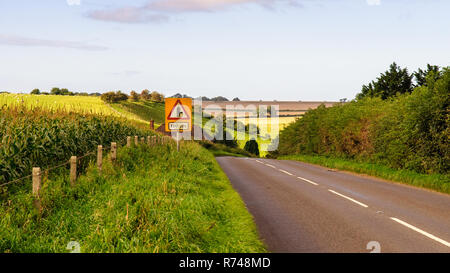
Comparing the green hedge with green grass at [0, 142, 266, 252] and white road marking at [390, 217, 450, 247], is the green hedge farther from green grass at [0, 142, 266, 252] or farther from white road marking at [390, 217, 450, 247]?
green grass at [0, 142, 266, 252]

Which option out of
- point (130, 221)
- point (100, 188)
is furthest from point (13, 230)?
point (100, 188)

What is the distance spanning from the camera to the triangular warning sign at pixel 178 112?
19.3 m

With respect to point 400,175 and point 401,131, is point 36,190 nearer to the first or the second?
point 400,175

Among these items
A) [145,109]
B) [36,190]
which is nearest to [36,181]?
[36,190]

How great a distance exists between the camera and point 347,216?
961 cm

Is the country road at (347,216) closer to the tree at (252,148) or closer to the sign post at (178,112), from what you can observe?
the sign post at (178,112)

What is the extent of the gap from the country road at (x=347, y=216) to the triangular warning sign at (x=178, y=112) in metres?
5.67

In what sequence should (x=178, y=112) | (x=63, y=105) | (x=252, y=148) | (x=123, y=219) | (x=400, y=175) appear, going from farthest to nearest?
1. (x=252, y=148)
2. (x=63, y=105)
3. (x=178, y=112)
4. (x=400, y=175)
5. (x=123, y=219)

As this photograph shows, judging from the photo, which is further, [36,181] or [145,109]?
[145,109]

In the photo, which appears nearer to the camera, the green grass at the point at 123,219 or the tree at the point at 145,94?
the green grass at the point at 123,219

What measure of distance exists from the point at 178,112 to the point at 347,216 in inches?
456

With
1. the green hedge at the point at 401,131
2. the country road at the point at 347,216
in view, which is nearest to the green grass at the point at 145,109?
the green hedge at the point at 401,131
